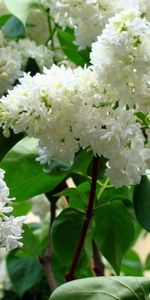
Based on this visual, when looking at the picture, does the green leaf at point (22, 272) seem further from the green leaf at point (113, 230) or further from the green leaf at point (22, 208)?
the green leaf at point (113, 230)

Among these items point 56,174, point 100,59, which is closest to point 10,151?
point 56,174

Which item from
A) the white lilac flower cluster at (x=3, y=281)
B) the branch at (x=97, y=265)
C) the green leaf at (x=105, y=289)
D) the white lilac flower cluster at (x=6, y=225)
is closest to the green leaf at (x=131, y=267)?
the white lilac flower cluster at (x=3, y=281)

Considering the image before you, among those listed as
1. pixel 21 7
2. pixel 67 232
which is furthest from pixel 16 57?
pixel 67 232

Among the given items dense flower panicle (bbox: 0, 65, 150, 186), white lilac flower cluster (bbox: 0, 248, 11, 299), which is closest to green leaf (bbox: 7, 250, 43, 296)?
white lilac flower cluster (bbox: 0, 248, 11, 299)

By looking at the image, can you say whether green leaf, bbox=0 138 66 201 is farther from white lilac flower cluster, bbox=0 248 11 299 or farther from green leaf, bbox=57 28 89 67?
white lilac flower cluster, bbox=0 248 11 299

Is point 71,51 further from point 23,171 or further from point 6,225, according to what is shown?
point 6,225

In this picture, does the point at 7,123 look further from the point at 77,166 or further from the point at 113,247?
the point at 113,247
